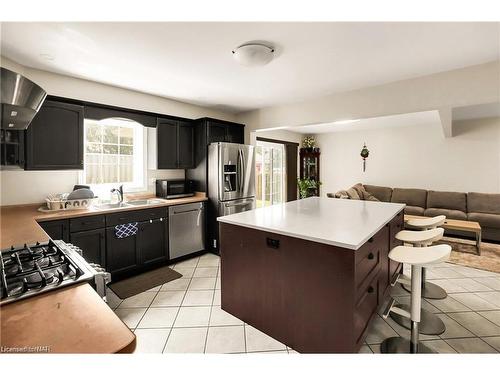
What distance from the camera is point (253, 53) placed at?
202 cm

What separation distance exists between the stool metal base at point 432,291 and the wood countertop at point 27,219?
10.4ft

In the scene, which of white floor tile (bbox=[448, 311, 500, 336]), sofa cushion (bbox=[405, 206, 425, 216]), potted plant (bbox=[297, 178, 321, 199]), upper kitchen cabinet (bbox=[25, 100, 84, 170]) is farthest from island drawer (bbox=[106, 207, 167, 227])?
sofa cushion (bbox=[405, 206, 425, 216])

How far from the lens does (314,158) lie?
6820mm

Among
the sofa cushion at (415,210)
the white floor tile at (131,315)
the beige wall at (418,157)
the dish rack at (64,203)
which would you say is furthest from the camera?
the sofa cushion at (415,210)

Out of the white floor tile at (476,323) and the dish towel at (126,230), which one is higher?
the dish towel at (126,230)

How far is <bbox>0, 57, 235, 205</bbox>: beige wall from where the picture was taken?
247cm

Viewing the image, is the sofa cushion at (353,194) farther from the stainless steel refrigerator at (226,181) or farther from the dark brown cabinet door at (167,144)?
the dark brown cabinet door at (167,144)

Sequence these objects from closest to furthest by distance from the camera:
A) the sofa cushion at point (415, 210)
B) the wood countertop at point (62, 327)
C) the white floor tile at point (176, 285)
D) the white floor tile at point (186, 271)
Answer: the wood countertop at point (62, 327)
the white floor tile at point (176, 285)
the white floor tile at point (186, 271)
the sofa cushion at point (415, 210)

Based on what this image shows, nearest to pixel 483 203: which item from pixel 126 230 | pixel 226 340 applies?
pixel 226 340

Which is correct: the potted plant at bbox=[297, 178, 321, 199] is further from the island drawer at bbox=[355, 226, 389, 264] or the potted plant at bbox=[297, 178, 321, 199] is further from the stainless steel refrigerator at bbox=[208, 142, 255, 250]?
the island drawer at bbox=[355, 226, 389, 264]

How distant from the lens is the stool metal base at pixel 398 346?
5.57 ft

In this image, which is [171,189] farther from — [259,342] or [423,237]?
[423,237]

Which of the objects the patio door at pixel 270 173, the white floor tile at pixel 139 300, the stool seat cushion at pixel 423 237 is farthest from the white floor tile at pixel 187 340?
the patio door at pixel 270 173

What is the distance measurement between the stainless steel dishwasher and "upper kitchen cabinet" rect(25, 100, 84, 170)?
1.29m
